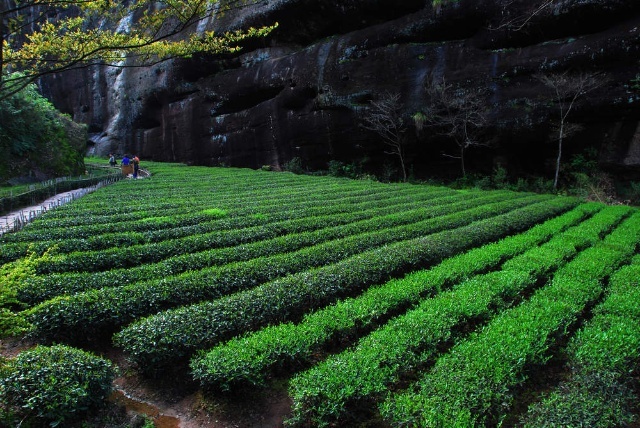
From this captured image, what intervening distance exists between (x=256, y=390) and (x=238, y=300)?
1.75 meters

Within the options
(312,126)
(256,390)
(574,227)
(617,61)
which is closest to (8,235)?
(256,390)

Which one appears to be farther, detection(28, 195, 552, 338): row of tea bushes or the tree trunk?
the tree trunk

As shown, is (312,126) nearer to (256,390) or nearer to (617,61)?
(617,61)

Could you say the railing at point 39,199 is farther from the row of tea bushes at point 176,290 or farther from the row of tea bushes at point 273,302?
the row of tea bushes at point 273,302

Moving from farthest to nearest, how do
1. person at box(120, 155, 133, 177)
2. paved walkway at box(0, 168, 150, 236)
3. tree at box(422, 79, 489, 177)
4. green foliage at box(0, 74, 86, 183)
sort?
1. person at box(120, 155, 133, 177)
2. tree at box(422, 79, 489, 177)
3. green foliage at box(0, 74, 86, 183)
4. paved walkway at box(0, 168, 150, 236)

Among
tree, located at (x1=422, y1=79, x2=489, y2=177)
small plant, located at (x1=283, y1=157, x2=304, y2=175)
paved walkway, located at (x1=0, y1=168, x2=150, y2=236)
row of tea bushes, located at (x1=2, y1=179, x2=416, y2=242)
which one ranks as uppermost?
tree, located at (x1=422, y1=79, x2=489, y2=177)

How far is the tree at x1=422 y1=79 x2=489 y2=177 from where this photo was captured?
2186cm

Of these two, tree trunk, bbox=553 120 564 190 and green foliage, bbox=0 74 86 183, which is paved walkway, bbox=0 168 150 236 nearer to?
green foliage, bbox=0 74 86 183

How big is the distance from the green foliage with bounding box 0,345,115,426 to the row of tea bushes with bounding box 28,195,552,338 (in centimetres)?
65

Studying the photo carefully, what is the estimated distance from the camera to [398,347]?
4.63m

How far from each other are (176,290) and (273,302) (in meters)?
1.78

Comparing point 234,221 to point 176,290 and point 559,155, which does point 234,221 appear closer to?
point 176,290

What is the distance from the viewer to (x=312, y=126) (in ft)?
92.8

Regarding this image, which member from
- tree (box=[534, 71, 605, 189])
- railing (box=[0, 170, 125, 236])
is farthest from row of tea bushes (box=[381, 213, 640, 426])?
tree (box=[534, 71, 605, 189])
